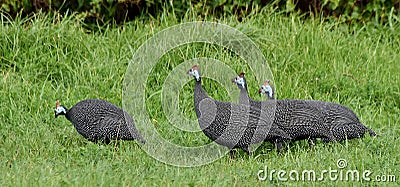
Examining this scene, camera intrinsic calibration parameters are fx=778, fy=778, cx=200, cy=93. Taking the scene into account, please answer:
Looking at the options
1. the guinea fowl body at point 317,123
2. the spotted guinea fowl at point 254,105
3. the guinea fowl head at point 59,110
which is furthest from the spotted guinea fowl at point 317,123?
the guinea fowl head at point 59,110

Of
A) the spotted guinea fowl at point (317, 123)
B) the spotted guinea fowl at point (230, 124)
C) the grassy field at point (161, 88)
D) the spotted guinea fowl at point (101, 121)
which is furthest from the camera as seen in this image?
the spotted guinea fowl at point (317, 123)

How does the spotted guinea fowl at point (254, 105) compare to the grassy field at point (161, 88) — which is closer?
the grassy field at point (161, 88)

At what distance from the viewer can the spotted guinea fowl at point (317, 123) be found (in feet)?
20.8

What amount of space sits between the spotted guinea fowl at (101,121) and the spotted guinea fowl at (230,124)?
0.56m

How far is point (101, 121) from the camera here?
627 cm

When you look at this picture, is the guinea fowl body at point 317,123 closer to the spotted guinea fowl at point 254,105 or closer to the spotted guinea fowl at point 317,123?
the spotted guinea fowl at point 317,123

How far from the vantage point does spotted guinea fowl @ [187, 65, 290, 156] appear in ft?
19.9

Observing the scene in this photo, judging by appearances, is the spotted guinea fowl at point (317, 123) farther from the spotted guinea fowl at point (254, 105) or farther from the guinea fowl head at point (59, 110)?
the guinea fowl head at point (59, 110)

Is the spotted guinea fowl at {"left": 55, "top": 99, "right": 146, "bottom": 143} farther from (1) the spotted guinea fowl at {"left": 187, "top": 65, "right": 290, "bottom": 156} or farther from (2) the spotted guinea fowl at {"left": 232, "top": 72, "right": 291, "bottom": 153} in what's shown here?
(2) the spotted guinea fowl at {"left": 232, "top": 72, "right": 291, "bottom": 153}

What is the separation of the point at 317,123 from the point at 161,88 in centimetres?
185

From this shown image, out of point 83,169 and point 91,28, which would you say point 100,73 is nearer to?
point 91,28

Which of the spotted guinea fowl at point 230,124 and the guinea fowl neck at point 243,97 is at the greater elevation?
the guinea fowl neck at point 243,97

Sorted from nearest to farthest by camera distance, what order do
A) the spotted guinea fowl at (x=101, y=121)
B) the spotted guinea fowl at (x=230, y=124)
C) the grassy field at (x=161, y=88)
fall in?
the grassy field at (x=161, y=88) < the spotted guinea fowl at (x=230, y=124) < the spotted guinea fowl at (x=101, y=121)

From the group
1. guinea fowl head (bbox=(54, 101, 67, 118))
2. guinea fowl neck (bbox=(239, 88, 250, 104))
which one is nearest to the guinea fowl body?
guinea fowl neck (bbox=(239, 88, 250, 104))
